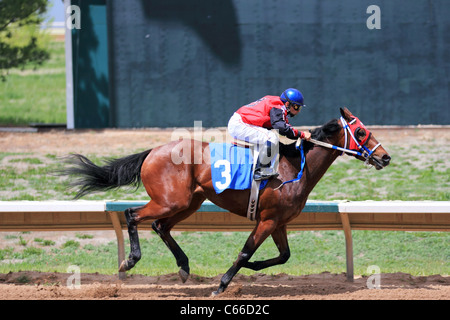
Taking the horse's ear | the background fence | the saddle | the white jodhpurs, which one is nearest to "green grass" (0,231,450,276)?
the background fence

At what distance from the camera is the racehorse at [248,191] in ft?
20.8

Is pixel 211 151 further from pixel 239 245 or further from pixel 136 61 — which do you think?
pixel 136 61

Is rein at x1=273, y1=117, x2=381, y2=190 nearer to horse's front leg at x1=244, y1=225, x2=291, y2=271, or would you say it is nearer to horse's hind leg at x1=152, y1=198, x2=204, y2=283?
horse's front leg at x1=244, y1=225, x2=291, y2=271

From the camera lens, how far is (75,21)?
716 inches

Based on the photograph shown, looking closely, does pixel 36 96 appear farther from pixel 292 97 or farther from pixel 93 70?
pixel 292 97

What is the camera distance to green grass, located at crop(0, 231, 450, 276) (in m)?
7.93

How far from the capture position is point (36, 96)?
2684 centimetres

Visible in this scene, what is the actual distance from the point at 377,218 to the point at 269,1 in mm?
11229

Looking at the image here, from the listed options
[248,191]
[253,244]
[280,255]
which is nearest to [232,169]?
[248,191]

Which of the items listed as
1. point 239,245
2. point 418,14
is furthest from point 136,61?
point 239,245

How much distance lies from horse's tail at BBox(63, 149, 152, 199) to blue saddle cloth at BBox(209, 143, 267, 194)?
80 cm

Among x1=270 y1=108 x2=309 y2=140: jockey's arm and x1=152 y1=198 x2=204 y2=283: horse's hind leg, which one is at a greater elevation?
x1=270 y1=108 x2=309 y2=140: jockey's arm

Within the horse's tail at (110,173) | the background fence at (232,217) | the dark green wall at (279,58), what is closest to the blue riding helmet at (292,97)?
the background fence at (232,217)

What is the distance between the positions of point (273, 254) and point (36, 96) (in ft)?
66.0
